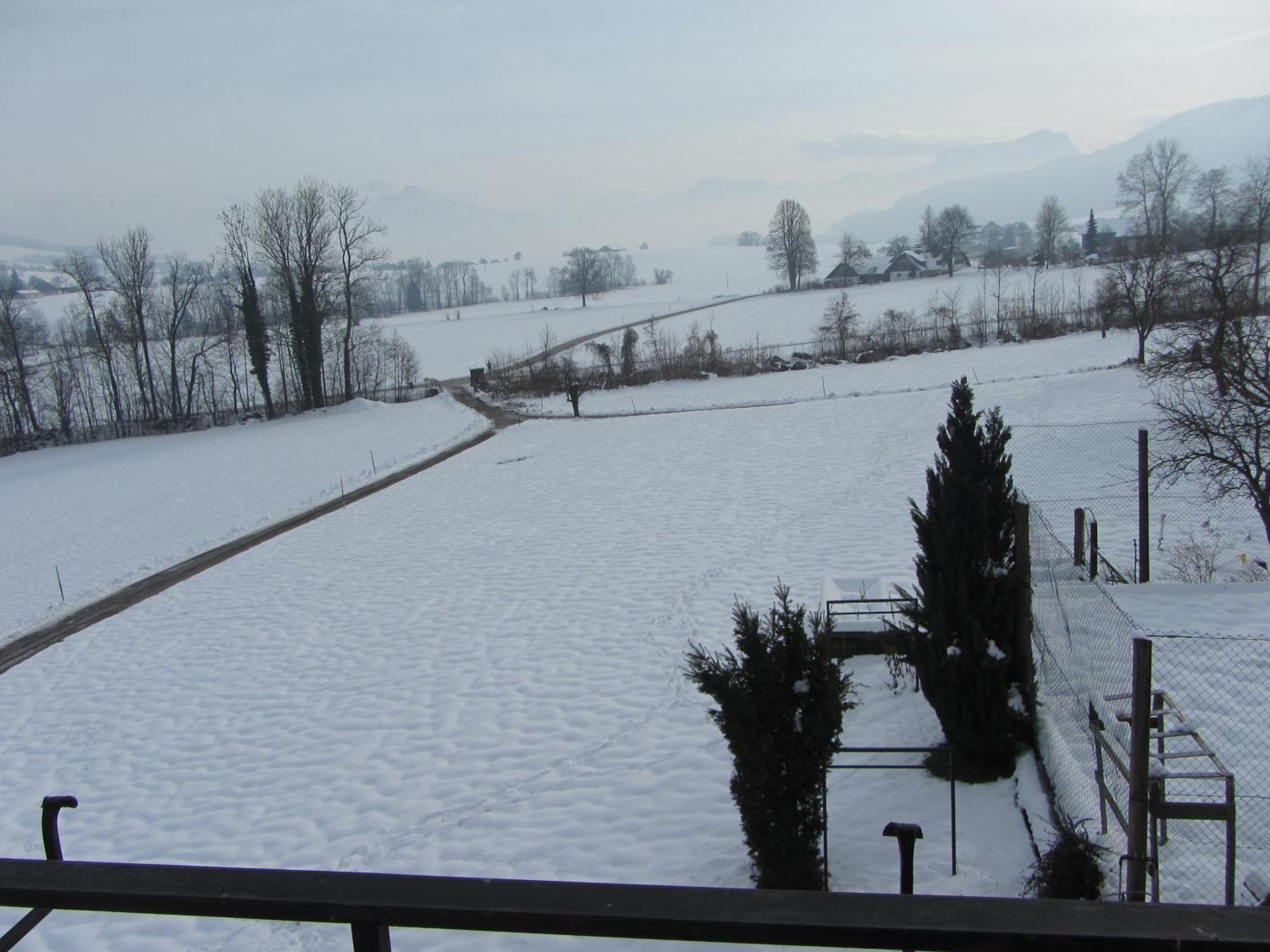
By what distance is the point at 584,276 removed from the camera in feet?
371

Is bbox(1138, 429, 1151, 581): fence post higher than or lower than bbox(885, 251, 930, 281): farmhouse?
lower

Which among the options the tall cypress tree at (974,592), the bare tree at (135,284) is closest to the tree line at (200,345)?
the bare tree at (135,284)

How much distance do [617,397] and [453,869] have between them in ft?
112

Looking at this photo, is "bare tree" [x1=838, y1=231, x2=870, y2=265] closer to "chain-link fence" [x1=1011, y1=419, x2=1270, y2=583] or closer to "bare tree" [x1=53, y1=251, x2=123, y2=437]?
"bare tree" [x1=53, y1=251, x2=123, y2=437]

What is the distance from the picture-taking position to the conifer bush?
554 cm

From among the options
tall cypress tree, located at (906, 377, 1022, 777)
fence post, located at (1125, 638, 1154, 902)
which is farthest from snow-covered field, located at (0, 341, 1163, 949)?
fence post, located at (1125, 638, 1154, 902)

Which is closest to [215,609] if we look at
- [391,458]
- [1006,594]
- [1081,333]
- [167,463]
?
[1006,594]

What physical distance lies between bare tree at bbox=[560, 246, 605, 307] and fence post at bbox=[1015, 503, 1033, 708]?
102 meters

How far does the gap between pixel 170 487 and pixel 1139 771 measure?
104ft

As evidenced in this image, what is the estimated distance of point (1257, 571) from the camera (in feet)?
38.2

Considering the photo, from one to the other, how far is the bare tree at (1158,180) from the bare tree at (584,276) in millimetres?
55720

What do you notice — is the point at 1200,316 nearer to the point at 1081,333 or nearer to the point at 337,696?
the point at 337,696

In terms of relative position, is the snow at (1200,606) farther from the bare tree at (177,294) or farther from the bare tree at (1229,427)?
the bare tree at (177,294)

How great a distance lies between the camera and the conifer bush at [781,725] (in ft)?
18.2
